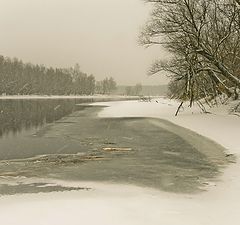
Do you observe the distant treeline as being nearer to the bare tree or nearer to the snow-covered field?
the bare tree

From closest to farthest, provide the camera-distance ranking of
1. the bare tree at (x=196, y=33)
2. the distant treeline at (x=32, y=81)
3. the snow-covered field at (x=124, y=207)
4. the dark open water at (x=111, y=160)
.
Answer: the snow-covered field at (x=124, y=207) → the dark open water at (x=111, y=160) → the bare tree at (x=196, y=33) → the distant treeline at (x=32, y=81)

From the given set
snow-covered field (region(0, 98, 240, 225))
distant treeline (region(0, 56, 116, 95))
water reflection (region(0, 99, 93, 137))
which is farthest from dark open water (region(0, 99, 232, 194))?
distant treeline (region(0, 56, 116, 95))

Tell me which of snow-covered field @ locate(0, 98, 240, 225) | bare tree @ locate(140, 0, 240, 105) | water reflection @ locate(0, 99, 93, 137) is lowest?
water reflection @ locate(0, 99, 93, 137)

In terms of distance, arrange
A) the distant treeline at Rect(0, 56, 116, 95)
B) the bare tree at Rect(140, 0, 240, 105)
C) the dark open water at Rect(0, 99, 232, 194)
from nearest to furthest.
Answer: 1. the dark open water at Rect(0, 99, 232, 194)
2. the bare tree at Rect(140, 0, 240, 105)
3. the distant treeline at Rect(0, 56, 116, 95)

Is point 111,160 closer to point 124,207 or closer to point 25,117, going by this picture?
point 124,207

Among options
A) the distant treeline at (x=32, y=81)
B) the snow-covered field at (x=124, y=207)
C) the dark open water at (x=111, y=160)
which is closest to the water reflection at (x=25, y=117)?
the dark open water at (x=111, y=160)

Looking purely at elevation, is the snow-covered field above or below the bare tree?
below

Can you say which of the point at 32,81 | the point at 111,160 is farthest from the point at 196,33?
the point at 32,81


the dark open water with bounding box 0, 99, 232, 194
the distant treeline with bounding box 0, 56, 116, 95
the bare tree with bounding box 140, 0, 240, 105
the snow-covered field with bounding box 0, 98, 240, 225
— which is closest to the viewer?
the snow-covered field with bounding box 0, 98, 240, 225

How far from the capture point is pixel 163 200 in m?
8.15

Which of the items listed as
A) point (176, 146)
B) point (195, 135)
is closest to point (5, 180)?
point (176, 146)

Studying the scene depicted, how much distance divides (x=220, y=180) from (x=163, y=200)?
2.73 metres

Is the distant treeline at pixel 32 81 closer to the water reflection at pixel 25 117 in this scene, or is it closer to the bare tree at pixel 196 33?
the water reflection at pixel 25 117

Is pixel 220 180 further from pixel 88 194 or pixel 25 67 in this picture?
pixel 25 67
